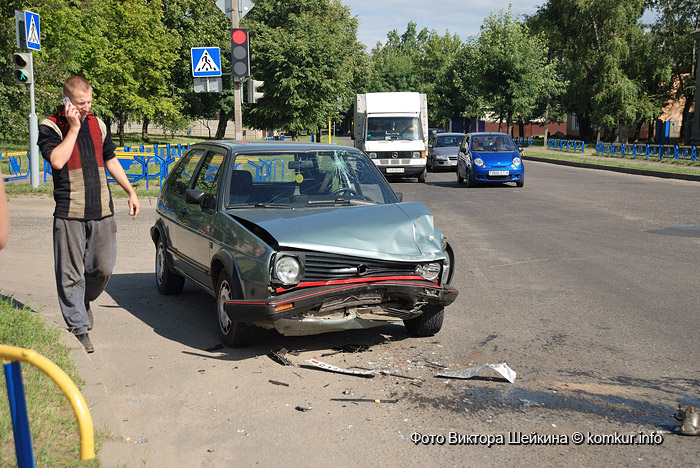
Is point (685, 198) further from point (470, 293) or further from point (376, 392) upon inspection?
point (376, 392)

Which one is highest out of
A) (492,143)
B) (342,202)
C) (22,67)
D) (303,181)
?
(22,67)

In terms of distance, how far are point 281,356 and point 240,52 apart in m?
12.5

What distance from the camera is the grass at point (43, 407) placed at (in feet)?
11.7

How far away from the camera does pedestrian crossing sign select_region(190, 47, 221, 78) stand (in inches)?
709

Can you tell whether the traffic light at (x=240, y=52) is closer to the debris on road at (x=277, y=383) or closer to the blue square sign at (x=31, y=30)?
the blue square sign at (x=31, y=30)

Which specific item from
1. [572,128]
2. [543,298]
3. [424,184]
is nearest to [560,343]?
[543,298]

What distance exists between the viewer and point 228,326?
603 centimetres

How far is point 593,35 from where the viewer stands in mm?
56312

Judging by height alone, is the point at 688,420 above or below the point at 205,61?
below

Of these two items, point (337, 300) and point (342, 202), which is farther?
point (342, 202)

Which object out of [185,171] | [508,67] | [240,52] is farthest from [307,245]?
[508,67]

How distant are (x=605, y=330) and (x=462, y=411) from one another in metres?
2.52

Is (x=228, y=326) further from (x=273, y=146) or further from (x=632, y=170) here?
(x=632, y=170)

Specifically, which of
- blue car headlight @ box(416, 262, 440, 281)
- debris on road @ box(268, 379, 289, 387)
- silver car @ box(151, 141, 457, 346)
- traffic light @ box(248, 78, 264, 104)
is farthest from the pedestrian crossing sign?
debris on road @ box(268, 379, 289, 387)
